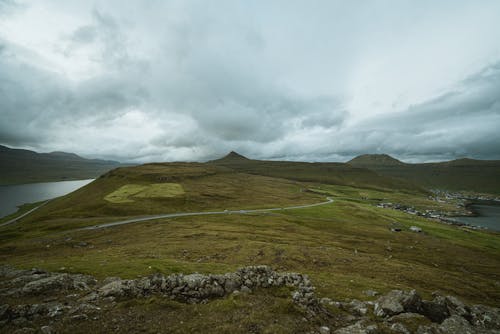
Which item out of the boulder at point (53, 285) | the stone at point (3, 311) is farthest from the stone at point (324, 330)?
the stone at point (3, 311)

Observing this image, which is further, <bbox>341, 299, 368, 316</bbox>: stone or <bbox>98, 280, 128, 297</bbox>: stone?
<bbox>341, 299, 368, 316</bbox>: stone

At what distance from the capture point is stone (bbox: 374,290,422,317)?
731 inches

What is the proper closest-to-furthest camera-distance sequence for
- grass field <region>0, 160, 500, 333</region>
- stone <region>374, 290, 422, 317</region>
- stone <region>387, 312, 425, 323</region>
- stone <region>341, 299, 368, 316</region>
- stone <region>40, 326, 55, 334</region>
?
stone <region>40, 326, 55, 334</region>, grass field <region>0, 160, 500, 333</region>, stone <region>387, 312, 425, 323</region>, stone <region>374, 290, 422, 317</region>, stone <region>341, 299, 368, 316</region>

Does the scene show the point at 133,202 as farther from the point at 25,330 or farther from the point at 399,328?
the point at 399,328

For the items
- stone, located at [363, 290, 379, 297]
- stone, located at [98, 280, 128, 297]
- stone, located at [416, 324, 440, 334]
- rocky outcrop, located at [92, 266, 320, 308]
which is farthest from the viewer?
stone, located at [363, 290, 379, 297]

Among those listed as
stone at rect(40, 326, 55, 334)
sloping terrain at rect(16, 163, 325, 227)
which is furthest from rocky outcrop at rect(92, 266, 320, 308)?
sloping terrain at rect(16, 163, 325, 227)

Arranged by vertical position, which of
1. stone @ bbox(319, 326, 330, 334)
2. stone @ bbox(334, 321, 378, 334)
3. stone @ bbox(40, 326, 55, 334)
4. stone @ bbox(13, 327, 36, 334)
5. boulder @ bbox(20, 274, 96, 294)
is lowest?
stone @ bbox(334, 321, 378, 334)

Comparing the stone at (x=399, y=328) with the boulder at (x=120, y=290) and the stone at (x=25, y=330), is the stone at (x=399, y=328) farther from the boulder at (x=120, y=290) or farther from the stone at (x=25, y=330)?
the stone at (x=25, y=330)

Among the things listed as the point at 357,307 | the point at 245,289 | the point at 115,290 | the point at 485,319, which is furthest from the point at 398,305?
the point at 115,290

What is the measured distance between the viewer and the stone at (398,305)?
18.6 m

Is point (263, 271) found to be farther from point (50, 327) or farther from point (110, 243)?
point (110, 243)

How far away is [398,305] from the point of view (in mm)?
18766

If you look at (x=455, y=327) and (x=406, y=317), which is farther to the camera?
(x=406, y=317)

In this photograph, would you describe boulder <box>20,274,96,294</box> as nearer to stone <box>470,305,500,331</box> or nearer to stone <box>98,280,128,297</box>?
stone <box>98,280,128,297</box>
